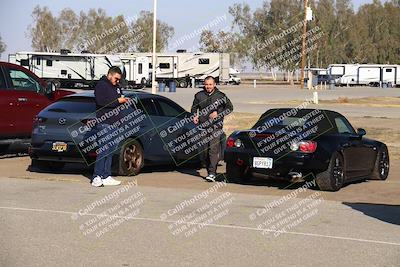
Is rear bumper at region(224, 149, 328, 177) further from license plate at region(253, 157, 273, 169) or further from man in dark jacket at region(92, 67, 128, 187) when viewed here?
man in dark jacket at region(92, 67, 128, 187)

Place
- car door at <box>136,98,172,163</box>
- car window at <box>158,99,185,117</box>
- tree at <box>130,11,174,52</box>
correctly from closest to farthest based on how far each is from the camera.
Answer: car door at <box>136,98,172,163</box> → car window at <box>158,99,185,117</box> → tree at <box>130,11,174,52</box>

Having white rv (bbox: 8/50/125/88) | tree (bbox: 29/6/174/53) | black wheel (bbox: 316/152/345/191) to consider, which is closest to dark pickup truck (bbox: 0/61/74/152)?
black wheel (bbox: 316/152/345/191)

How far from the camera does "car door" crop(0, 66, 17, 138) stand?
1549 cm

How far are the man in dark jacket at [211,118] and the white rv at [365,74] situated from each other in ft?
276

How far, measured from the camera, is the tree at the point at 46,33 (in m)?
97.9

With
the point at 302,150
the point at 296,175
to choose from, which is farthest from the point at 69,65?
the point at 302,150

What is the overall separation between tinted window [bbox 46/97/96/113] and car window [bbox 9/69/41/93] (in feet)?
8.74

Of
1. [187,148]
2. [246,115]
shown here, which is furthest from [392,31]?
[187,148]

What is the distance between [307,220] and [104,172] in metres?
4.09

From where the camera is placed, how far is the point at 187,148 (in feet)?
48.3

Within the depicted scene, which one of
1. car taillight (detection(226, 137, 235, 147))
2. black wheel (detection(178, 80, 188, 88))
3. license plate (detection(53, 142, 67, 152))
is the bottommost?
license plate (detection(53, 142, 67, 152))

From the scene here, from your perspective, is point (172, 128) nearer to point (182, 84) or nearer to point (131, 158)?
point (131, 158)

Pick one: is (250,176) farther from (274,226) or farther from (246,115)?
(246,115)

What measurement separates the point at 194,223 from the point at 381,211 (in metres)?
2.68
